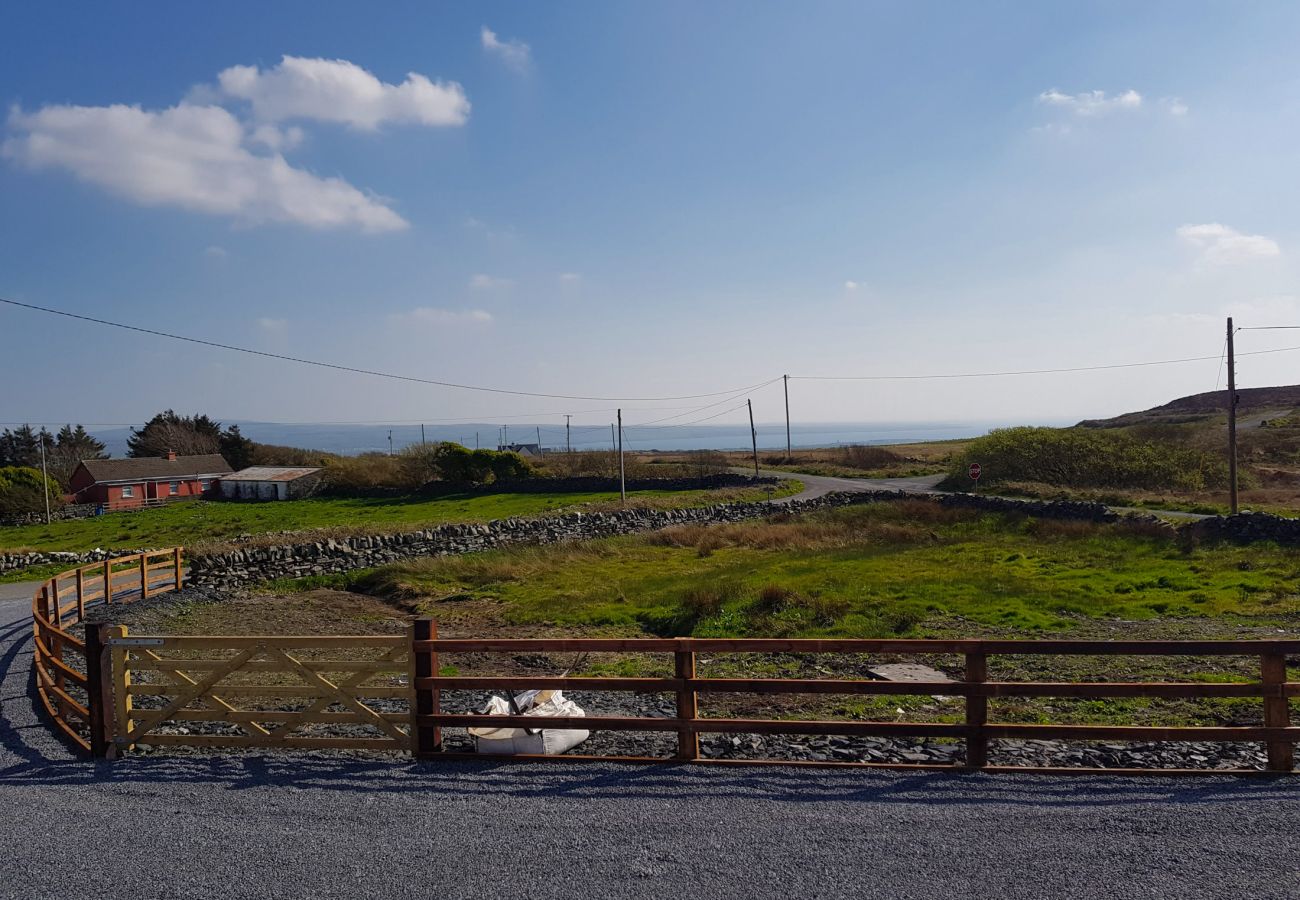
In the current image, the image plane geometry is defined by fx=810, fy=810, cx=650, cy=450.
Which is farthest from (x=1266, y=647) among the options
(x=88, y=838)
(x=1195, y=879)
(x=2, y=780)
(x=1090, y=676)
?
(x=2, y=780)

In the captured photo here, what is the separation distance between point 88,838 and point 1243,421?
100569 mm

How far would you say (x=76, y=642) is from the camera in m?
9.85

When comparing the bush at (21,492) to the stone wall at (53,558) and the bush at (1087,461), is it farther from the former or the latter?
the bush at (1087,461)

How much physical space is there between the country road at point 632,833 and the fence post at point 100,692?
0.52 metres

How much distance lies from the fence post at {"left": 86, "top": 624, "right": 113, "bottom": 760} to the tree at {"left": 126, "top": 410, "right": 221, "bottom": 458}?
96.0m

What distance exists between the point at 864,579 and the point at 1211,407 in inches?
4139

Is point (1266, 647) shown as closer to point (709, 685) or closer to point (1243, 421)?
point (709, 685)

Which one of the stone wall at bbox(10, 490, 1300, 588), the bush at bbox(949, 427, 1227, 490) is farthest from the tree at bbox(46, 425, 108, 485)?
the bush at bbox(949, 427, 1227, 490)

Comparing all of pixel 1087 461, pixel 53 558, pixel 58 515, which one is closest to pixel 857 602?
pixel 53 558

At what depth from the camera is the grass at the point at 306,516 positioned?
135ft

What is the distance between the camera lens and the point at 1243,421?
82.8m

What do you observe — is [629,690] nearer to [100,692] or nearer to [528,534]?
[100,692]

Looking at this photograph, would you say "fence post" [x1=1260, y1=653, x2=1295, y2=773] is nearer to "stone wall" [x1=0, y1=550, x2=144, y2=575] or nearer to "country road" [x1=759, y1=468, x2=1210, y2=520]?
"stone wall" [x1=0, y1=550, x2=144, y2=575]

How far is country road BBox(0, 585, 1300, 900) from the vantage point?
5.51 meters
